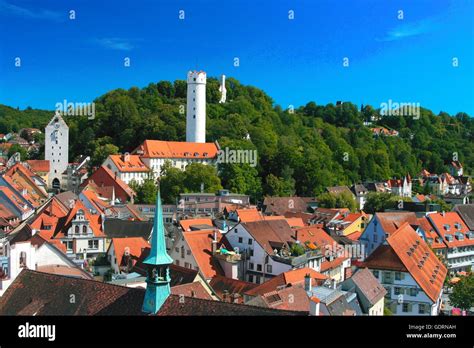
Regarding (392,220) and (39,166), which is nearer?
(392,220)

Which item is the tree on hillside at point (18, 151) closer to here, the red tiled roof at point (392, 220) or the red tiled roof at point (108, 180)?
the red tiled roof at point (108, 180)

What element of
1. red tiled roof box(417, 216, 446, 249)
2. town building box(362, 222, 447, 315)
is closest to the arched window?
town building box(362, 222, 447, 315)

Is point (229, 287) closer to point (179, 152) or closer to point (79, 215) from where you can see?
point (79, 215)

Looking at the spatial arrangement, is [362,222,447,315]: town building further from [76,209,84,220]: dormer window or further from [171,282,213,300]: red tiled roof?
[76,209,84,220]: dormer window

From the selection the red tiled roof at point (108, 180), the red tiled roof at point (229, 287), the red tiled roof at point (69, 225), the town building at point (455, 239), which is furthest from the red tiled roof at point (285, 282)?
the red tiled roof at point (108, 180)

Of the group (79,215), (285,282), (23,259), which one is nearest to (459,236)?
(285,282)

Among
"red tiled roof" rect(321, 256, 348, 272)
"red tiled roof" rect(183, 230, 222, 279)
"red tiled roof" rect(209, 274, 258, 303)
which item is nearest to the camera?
"red tiled roof" rect(209, 274, 258, 303)
